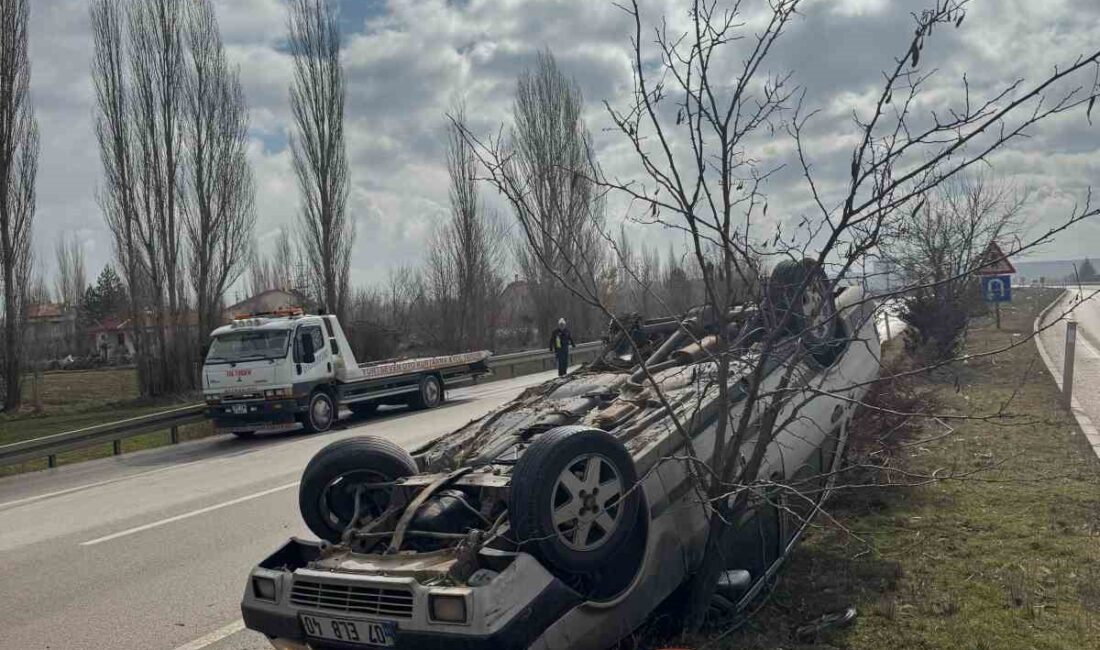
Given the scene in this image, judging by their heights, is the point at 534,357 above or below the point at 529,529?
below

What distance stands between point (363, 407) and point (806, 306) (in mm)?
13788

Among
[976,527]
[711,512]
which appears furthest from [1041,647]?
[976,527]

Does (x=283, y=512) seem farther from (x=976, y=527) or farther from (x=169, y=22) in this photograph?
(x=169, y=22)

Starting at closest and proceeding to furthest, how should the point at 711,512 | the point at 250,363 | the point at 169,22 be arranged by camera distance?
the point at 711,512 → the point at 250,363 → the point at 169,22

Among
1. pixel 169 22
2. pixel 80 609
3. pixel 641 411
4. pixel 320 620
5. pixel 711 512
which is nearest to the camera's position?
pixel 320 620

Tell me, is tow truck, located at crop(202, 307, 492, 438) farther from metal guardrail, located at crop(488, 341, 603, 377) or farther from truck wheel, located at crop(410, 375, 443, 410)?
metal guardrail, located at crop(488, 341, 603, 377)

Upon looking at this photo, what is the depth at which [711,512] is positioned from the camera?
4.90 meters

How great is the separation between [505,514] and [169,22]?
28184mm

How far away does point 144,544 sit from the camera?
27.2 feet

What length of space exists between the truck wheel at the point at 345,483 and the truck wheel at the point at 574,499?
1225mm

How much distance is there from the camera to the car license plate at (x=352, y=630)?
151 inches

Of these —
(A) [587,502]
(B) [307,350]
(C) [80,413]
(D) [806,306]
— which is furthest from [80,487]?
(C) [80,413]

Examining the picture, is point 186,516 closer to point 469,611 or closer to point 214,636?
point 214,636

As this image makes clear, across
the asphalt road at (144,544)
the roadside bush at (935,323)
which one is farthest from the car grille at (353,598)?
the roadside bush at (935,323)
